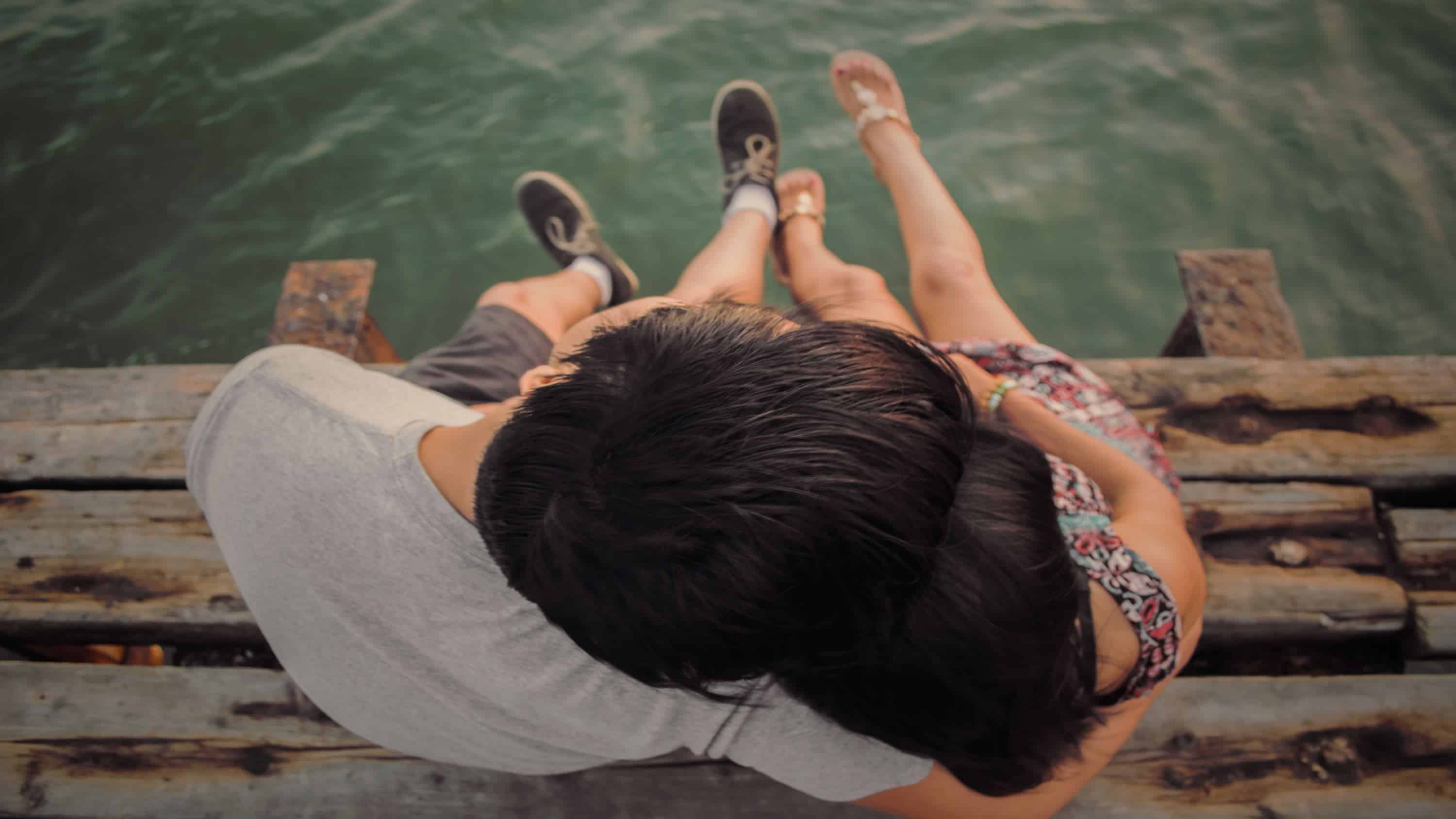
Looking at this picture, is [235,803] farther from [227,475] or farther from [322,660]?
[227,475]

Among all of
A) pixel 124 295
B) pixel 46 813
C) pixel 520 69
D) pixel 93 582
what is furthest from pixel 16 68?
pixel 46 813

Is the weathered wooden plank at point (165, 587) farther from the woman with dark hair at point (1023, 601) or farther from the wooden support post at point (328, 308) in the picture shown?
the wooden support post at point (328, 308)

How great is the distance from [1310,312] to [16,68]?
573 cm

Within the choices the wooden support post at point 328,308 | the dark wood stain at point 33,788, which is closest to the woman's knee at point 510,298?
the wooden support post at point 328,308

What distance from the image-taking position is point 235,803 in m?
1.47

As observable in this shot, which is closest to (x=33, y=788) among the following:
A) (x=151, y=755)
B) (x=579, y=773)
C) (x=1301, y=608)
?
(x=151, y=755)

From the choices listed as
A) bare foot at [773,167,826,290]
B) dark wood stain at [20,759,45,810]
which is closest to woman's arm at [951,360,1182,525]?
bare foot at [773,167,826,290]

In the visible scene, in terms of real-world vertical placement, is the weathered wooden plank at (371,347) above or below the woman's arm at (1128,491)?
below

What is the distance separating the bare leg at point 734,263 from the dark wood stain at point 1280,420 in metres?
1.17

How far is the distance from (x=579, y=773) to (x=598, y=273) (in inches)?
64.9

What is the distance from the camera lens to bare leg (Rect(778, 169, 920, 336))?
1.92 m

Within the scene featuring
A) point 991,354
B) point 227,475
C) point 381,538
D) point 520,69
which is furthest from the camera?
point 520,69

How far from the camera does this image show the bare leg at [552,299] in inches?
82.4

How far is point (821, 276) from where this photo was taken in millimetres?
2254
